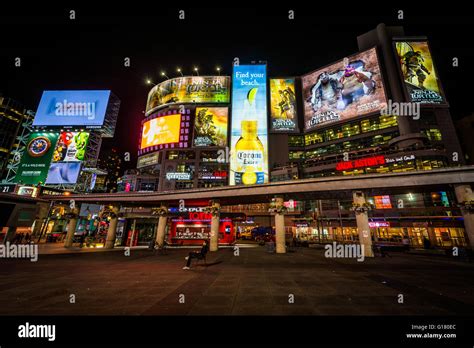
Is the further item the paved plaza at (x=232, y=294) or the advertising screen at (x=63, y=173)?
the advertising screen at (x=63, y=173)

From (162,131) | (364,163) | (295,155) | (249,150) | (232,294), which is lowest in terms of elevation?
(232,294)

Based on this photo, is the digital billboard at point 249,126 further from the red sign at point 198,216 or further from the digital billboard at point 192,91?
the red sign at point 198,216

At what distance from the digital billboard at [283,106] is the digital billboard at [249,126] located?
7.89 ft

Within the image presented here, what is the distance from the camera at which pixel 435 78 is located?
43062 mm

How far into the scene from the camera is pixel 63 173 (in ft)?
138

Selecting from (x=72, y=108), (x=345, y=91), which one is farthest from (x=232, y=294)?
(x=72, y=108)

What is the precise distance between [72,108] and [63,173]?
14.5 meters

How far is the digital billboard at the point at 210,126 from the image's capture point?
2072 inches

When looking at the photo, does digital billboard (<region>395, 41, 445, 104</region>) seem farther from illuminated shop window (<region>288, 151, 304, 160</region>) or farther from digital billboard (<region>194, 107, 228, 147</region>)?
digital billboard (<region>194, 107, 228, 147</region>)

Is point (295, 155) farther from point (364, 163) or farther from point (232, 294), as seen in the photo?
point (232, 294)

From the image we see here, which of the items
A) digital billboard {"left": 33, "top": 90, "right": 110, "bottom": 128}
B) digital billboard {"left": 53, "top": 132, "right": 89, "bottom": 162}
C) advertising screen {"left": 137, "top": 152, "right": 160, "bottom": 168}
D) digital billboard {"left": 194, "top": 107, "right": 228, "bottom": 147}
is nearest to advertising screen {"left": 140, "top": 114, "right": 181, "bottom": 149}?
digital billboard {"left": 194, "top": 107, "right": 228, "bottom": 147}

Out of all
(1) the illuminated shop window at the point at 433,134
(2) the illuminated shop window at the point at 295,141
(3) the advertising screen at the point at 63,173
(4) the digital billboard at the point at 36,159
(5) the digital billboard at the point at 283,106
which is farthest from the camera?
(2) the illuminated shop window at the point at 295,141

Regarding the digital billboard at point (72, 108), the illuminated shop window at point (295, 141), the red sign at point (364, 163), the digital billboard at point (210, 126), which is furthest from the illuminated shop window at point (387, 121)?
the digital billboard at point (72, 108)

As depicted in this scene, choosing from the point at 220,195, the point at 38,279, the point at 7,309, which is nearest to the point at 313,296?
the point at 7,309
